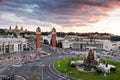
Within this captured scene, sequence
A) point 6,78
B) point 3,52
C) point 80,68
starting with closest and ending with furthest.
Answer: point 6,78, point 80,68, point 3,52

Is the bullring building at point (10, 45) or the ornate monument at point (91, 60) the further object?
the bullring building at point (10, 45)

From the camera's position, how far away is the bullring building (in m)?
97.0

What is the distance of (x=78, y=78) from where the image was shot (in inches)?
2115

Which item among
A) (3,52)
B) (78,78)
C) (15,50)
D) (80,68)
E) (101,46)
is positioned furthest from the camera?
(101,46)

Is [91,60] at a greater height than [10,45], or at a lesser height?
lesser

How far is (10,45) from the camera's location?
101312 millimetres

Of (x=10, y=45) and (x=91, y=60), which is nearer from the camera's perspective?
(x=91, y=60)

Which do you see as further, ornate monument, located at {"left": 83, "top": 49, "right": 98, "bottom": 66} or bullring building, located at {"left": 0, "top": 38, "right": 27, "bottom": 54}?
bullring building, located at {"left": 0, "top": 38, "right": 27, "bottom": 54}

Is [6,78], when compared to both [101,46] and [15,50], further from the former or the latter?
[101,46]

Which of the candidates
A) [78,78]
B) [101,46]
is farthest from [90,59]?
[101,46]

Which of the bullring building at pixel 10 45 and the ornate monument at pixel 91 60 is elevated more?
the bullring building at pixel 10 45

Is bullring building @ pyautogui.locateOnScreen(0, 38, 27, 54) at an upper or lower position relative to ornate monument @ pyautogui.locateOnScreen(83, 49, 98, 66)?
upper

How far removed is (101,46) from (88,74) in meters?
79.0

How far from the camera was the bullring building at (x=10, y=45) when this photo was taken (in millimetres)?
97000
